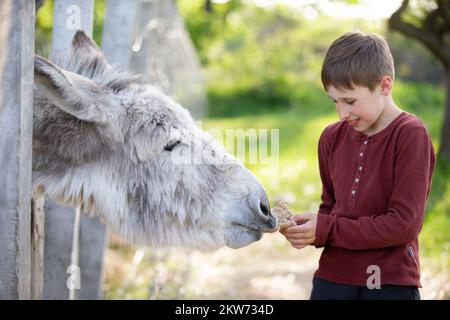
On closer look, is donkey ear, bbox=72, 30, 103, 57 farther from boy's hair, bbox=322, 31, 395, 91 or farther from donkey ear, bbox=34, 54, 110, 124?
boy's hair, bbox=322, 31, 395, 91

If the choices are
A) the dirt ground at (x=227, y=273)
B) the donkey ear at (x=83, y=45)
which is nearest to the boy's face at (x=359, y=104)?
the donkey ear at (x=83, y=45)

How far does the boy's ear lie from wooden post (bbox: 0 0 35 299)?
143 cm

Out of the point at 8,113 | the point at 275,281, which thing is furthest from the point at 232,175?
the point at 275,281

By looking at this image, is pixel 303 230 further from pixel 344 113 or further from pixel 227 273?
pixel 227 273

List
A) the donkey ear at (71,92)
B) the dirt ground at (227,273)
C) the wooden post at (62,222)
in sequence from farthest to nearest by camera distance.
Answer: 1. the dirt ground at (227,273)
2. the wooden post at (62,222)
3. the donkey ear at (71,92)

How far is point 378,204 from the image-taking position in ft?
8.64

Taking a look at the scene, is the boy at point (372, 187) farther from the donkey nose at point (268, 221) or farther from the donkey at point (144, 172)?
the donkey at point (144, 172)

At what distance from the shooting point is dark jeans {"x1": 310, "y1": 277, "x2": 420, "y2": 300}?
258cm

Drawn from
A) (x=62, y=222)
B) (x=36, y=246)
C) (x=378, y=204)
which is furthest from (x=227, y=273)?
(x=378, y=204)

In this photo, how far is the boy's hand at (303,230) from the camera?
266cm

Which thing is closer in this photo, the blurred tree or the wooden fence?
the wooden fence

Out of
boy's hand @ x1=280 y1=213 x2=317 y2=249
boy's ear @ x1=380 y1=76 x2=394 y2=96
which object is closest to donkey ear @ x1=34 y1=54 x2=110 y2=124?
boy's hand @ x1=280 y1=213 x2=317 y2=249

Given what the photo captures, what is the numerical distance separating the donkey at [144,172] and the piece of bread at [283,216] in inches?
2.1
